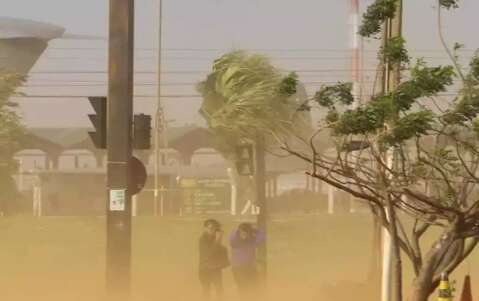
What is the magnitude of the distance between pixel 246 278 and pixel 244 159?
75.7 inches

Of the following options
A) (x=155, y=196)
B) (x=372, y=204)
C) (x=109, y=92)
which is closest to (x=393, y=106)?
(x=372, y=204)

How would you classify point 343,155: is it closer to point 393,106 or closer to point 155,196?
point 393,106

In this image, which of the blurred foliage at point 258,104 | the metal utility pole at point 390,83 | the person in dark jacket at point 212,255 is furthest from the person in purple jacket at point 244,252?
the metal utility pole at point 390,83

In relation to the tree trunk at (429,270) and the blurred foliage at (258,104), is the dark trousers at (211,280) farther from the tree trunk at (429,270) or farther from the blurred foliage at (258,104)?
the tree trunk at (429,270)

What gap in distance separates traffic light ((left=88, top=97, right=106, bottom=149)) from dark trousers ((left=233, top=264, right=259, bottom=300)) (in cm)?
344

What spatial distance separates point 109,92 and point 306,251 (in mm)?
15571

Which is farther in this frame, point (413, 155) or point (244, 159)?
point (244, 159)

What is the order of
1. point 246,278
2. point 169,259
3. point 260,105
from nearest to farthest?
1. point 260,105
2. point 246,278
3. point 169,259

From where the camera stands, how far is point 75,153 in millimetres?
50750

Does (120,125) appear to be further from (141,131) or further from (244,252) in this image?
(244,252)

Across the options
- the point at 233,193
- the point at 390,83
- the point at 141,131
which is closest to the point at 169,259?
the point at 141,131

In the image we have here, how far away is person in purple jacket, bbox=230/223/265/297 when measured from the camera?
17.0m

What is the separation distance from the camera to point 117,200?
14516mm

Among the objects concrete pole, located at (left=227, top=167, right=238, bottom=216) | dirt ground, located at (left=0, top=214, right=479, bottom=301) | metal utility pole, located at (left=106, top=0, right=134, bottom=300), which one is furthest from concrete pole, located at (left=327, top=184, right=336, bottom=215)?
metal utility pole, located at (left=106, top=0, right=134, bottom=300)
